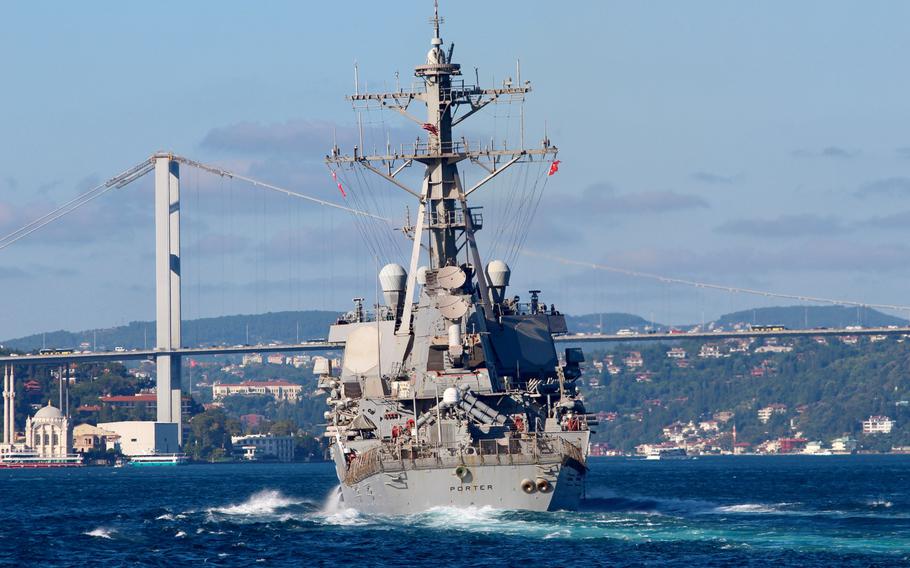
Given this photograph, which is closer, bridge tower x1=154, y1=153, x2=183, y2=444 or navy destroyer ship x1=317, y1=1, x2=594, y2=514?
navy destroyer ship x1=317, y1=1, x2=594, y2=514

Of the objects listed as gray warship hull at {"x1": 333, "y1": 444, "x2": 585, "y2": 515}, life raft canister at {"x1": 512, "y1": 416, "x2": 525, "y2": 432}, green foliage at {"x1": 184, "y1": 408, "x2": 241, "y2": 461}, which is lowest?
gray warship hull at {"x1": 333, "y1": 444, "x2": 585, "y2": 515}

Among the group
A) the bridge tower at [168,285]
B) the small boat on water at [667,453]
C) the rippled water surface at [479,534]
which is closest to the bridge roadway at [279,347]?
the bridge tower at [168,285]

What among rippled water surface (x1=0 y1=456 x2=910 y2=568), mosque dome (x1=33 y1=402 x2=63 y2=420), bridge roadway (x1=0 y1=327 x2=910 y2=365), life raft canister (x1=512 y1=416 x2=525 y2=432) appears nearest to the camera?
rippled water surface (x1=0 y1=456 x2=910 y2=568)

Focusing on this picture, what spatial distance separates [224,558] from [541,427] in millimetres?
10355

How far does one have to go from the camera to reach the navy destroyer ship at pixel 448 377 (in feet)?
140

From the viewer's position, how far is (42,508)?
61750 millimetres

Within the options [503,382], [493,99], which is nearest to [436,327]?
[503,382]

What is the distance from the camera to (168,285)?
140 metres

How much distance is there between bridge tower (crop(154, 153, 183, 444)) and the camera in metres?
136

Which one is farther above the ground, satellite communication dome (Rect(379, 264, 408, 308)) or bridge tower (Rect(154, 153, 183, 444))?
bridge tower (Rect(154, 153, 183, 444))

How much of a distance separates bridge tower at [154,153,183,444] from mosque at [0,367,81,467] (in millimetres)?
9820

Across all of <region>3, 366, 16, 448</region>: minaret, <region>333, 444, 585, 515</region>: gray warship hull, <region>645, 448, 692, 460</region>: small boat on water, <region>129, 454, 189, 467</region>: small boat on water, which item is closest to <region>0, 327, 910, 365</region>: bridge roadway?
<region>129, 454, 189, 467</region>: small boat on water

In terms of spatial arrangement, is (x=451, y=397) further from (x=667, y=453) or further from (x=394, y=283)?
(x=667, y=453)

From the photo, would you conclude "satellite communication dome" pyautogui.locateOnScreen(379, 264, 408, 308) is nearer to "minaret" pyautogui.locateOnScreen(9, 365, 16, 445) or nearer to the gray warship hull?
the gray warship hull
